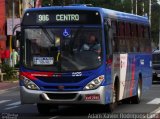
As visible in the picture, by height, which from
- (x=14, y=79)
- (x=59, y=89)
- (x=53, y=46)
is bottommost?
(x=14, y=79)

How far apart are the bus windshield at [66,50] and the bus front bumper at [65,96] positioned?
23.6 inches

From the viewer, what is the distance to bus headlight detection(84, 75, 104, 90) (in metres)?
15.8

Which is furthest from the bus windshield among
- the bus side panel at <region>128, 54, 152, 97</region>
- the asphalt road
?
the bus side panel at <region>128, 54, 152, 97</region>

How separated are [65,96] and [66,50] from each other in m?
1.18

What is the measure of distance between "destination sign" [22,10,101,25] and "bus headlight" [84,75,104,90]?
145 centimetres

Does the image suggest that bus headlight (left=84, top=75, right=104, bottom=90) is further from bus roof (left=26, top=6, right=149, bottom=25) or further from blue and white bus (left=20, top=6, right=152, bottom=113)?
bus roof (left=26, top=6, right=149, bottom=25)

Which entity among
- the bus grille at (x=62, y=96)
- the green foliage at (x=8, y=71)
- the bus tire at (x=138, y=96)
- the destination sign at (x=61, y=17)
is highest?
the destination sign at (x=61, y=17)

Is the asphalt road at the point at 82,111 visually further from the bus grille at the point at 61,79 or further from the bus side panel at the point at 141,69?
the bus grille at the point at 61,79

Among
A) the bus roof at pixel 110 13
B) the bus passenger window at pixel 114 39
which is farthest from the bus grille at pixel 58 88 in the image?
the bus roof at pixel 110 13

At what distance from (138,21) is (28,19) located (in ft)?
17.4

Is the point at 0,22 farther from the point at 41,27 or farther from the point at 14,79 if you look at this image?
the point at 41,27

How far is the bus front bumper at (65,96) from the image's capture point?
51.5 feet

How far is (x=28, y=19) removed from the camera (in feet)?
54.0

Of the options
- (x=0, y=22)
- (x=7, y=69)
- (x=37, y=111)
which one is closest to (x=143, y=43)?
(x=37, y=111)
